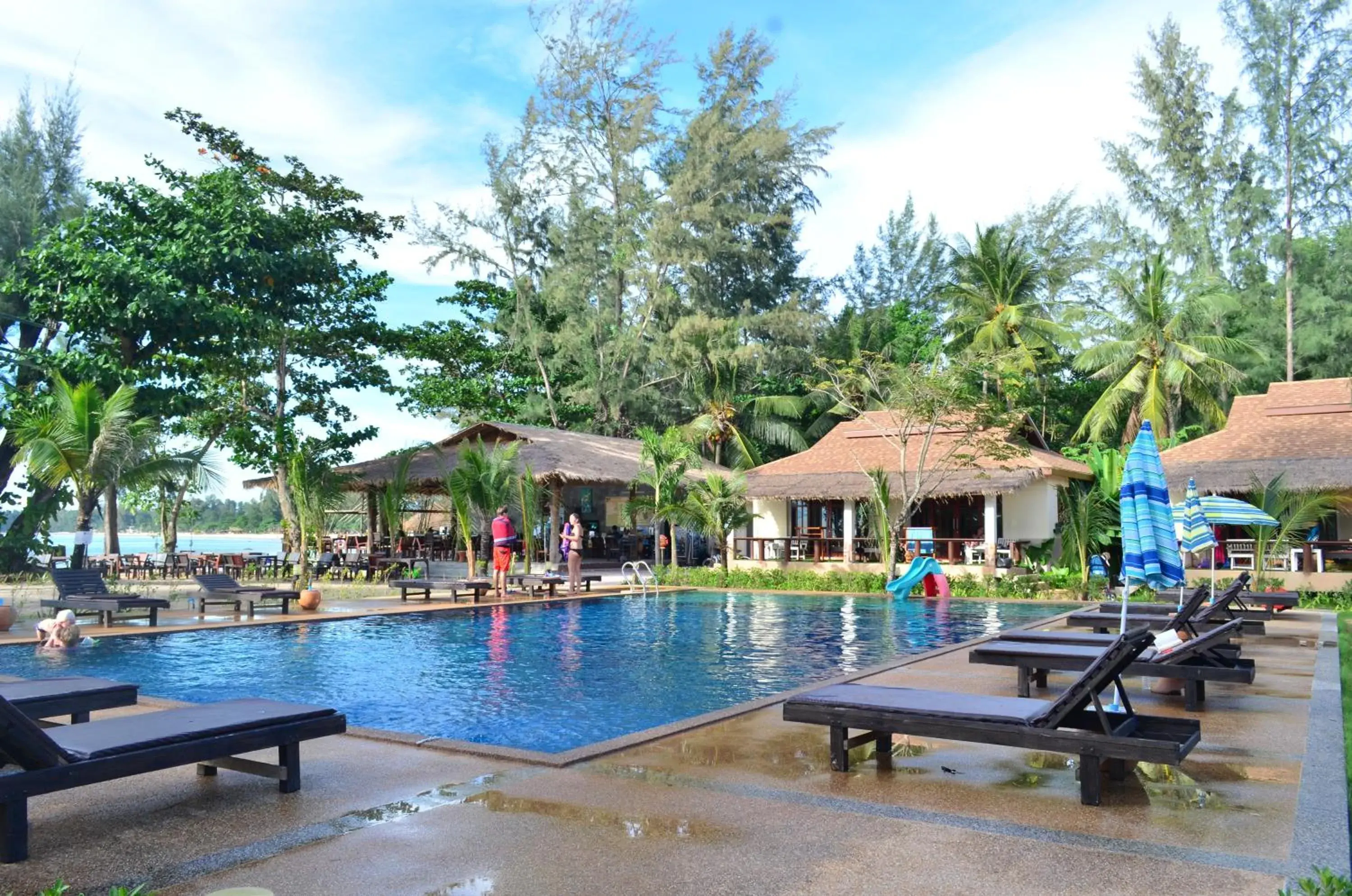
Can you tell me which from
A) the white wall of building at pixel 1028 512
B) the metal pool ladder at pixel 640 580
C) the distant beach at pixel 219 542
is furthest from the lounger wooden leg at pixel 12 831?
the distant beach at pixel 219 542

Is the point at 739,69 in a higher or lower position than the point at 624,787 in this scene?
higher

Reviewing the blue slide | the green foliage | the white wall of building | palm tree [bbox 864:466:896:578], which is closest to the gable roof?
palm tree [bbox 864:466:896:578]

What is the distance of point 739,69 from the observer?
41.4 metres

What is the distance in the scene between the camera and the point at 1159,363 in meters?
29.8

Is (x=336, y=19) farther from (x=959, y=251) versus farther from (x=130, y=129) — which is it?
(x=959, y=251)

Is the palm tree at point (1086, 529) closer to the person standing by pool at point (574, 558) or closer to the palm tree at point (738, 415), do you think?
the person standing by pool at point (574, 558)

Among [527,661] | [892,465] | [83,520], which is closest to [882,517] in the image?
[892,465]

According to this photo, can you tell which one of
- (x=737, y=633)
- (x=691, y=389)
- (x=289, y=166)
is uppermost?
(x=289, y=166)

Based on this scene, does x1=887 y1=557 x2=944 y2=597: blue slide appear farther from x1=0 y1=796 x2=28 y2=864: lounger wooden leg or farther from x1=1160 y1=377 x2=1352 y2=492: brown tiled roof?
x1=0 y1=796 x2=28 y2=864: lounger wooden leg

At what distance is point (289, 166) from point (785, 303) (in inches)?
760

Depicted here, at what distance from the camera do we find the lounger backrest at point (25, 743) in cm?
390

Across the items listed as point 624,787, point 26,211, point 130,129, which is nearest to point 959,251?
point 130,129

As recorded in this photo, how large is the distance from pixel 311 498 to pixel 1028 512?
672 inches

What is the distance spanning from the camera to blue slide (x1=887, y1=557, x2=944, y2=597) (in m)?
19.1
